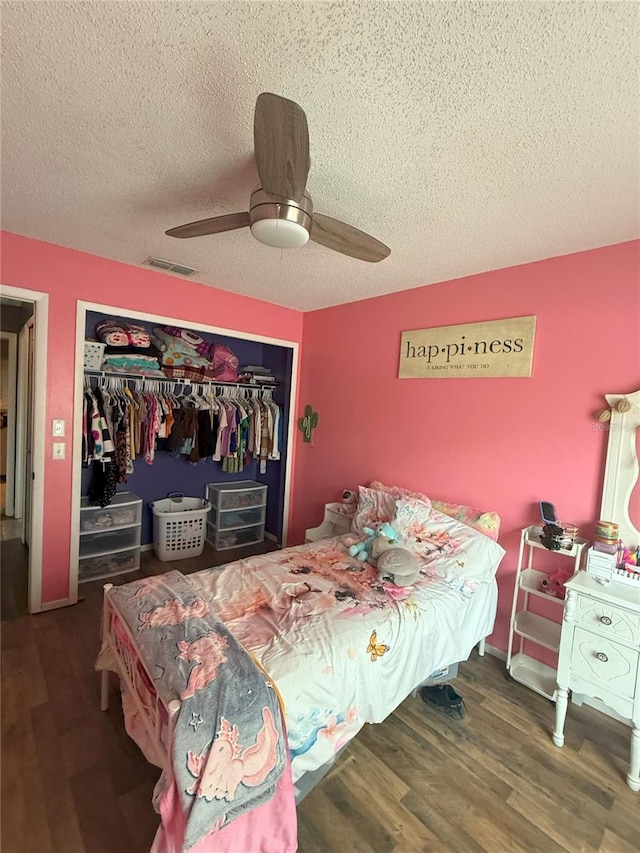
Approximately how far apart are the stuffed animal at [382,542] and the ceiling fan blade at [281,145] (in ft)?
6.42

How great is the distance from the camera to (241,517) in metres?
4.25

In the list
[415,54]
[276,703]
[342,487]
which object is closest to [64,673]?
[276,703]

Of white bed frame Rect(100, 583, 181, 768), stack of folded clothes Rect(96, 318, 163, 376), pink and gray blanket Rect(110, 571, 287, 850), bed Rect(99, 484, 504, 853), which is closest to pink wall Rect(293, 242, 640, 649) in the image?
bed Rect(99, 484, 504, 853)

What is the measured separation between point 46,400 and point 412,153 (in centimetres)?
273

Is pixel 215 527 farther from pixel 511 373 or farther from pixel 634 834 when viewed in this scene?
pixel 634 834

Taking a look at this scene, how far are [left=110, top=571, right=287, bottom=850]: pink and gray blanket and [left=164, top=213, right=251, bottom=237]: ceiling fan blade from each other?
162cm

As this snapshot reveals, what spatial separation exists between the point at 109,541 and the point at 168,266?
237cm

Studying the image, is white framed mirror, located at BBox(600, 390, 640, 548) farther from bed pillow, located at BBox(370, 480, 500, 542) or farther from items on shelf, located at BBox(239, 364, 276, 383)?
items on shelf, located at BBox(239, 364, 276, 383)

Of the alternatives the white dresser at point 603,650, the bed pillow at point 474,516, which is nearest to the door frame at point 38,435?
the bed pillow at point 474,516

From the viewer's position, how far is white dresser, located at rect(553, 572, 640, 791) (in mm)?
1715

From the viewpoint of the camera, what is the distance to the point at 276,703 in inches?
Answer: 51.7

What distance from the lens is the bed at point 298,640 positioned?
3.99 feet

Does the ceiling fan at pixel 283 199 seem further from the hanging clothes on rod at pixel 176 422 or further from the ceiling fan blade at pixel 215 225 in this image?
the hanging clothes on rod at pixel 176 422

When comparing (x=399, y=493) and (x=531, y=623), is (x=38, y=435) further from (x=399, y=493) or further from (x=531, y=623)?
(x=531, y=623)
